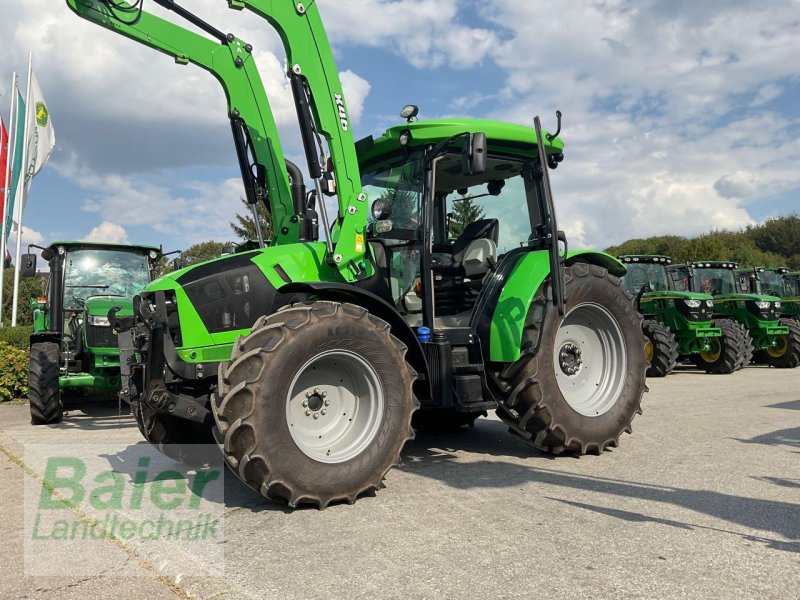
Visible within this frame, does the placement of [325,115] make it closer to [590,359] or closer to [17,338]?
[590,359]

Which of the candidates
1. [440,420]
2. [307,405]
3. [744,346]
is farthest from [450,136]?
[744,346]

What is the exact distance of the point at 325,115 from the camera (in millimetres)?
4734

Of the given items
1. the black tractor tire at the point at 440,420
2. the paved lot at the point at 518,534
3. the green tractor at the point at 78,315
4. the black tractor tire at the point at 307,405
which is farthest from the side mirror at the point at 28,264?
the black tractor tire at the point at 307,405

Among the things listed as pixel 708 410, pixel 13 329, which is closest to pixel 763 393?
pixel 708 410

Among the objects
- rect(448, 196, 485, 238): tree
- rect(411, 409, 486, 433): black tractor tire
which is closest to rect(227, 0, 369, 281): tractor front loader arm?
rect(448, 196, 485, 238): tree

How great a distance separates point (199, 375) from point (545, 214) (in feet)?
10.2

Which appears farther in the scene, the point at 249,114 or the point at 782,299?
the point at 782,299

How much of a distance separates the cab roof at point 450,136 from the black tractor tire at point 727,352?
8.97 meters

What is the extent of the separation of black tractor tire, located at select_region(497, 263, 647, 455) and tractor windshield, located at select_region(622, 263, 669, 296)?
8.21 m

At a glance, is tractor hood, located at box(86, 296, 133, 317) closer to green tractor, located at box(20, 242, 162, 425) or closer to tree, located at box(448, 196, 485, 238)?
green tractor, located at box(20, 242, 162, 425)

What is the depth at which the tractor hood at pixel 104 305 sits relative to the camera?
339 inches

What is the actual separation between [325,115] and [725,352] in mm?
10934

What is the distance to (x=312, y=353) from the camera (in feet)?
13.2

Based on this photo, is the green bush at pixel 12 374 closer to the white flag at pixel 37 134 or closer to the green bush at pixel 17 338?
the green bush at pixel 17 338
